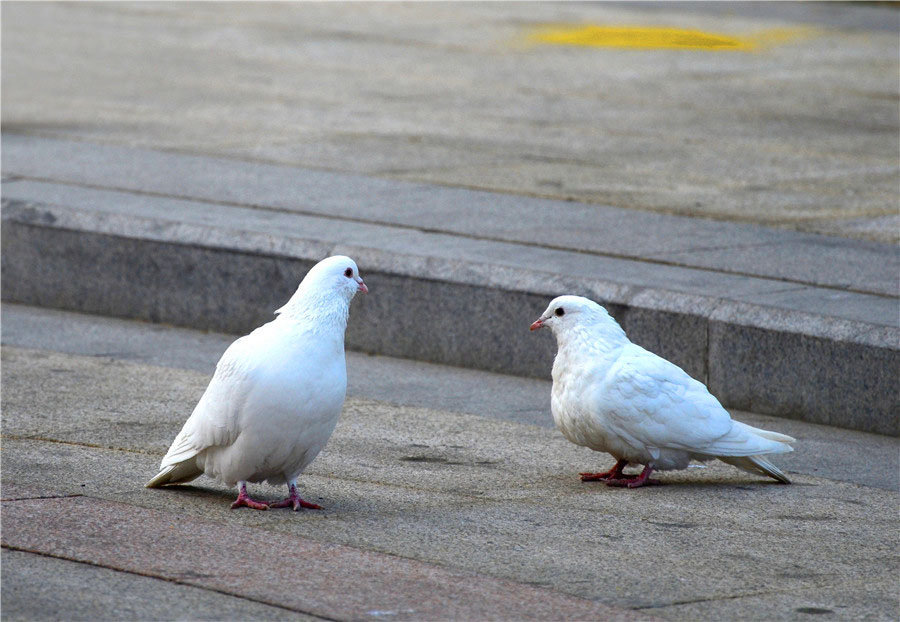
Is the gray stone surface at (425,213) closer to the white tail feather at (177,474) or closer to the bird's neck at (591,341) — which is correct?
the bird's neck at (591,341)

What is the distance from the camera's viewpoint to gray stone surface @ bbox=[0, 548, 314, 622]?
397 centimetres

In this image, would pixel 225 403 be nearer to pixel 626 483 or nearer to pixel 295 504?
pixel 295 504

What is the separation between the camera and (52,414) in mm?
6379

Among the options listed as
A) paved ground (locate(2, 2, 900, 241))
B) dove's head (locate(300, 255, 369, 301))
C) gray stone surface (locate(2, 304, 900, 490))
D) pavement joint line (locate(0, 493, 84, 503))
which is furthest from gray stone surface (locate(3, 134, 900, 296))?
pavement joint line (locate(0, 493, 84, 503))

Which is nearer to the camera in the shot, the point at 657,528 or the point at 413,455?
the point at 657,528

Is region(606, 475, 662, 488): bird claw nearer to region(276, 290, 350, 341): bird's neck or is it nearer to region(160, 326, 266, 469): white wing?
region(276, 290, 350, 341): bird's neck

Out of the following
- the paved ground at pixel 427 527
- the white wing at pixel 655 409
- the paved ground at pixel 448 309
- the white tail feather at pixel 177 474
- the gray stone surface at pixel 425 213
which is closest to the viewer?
the paved ground at pixel 427 527

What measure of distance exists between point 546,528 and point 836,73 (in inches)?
470

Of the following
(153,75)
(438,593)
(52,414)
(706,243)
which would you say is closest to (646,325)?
(706,243)

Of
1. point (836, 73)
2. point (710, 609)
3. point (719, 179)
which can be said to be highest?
point (836, 73)

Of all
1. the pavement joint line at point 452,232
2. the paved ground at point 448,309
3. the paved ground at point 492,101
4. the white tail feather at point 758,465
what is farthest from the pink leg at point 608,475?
the paved ground at point 492,101

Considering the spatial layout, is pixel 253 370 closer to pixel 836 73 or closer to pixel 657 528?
pixel 657 528

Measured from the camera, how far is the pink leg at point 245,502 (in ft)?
16.8

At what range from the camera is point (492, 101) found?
13.6m
